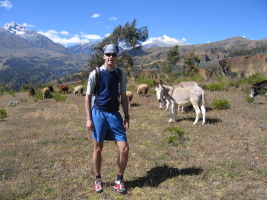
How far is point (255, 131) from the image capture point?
8.06m

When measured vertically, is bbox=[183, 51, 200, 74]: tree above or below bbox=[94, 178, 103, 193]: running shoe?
above

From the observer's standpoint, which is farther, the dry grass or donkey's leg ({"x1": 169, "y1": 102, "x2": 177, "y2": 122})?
donkey's leg ({"x1": 169, "y1": 102, "x2": 177, "y2": 122})

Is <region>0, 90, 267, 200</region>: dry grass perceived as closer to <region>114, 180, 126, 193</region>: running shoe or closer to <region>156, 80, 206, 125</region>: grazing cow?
<region>114, 180, 126, 193</region>: running shoe

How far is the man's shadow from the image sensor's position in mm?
4520

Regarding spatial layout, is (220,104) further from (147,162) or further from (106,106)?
(106,106)

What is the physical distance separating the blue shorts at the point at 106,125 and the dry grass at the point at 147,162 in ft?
3.91

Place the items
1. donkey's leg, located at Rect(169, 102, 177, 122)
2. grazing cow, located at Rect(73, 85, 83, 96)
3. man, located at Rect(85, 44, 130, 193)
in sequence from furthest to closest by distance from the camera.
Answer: grazing cow, located at Rect(73, 85, 83, 96) → donkey's leg, located at Rect(169, 102, 177, 122) → man, located at Rect(85, 44, 130, 193)

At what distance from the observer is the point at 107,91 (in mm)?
3801

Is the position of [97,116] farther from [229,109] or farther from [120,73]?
[229,109]

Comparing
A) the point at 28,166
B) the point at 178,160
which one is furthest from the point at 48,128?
the point at 178,160

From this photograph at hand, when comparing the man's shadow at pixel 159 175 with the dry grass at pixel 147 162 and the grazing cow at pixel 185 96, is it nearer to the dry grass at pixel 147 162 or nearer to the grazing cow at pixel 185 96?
the dry grass at pixel 147 162

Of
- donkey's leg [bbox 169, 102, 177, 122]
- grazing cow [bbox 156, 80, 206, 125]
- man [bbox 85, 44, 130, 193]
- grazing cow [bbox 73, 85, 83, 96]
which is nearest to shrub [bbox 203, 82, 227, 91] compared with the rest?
grazing cow [bbox 156, 80, 206, 125]

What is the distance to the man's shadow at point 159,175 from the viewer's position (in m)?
4.52

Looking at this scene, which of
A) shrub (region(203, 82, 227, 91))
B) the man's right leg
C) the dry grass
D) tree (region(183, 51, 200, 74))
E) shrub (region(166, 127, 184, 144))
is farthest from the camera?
tree (region(183, 51, 200, 74))
